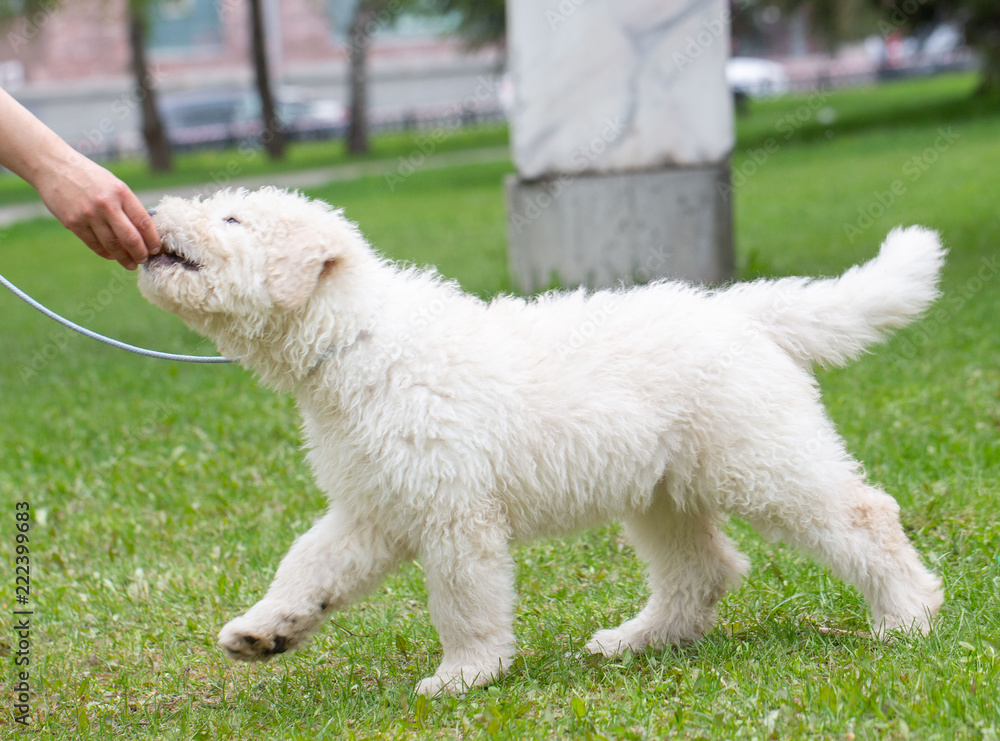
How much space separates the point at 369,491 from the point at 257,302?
63 centimetres

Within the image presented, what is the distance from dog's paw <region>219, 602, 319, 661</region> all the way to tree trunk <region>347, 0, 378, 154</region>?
26.9 m

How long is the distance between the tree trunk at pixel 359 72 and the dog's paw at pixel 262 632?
26851 millimetres

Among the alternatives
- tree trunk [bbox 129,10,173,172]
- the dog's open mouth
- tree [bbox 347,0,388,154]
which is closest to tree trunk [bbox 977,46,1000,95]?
tree [bbox 347,0,388,154]

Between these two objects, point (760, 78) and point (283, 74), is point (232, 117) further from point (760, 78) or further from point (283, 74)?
point (760, 78)

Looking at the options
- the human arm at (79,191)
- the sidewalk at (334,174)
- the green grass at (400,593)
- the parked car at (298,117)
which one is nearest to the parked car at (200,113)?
the parked car at (298,117)

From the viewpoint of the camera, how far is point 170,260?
3.27 metres

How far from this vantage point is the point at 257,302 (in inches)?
128

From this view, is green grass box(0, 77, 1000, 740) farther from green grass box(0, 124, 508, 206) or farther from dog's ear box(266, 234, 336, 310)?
green grass box(0, 124, 508, 206)

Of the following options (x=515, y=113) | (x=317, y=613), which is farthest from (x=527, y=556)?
(x=515, y=113)

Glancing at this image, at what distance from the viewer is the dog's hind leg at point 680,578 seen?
12.4 feet

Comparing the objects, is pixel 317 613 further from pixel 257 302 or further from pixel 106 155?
pixel 106 155

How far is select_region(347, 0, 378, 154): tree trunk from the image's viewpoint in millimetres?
29250

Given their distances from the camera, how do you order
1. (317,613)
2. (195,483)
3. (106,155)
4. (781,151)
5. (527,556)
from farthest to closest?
(106,155)
(781,151)
(195,483)
(527,556)
(317,613)

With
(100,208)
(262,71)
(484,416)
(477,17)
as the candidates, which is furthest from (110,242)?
(262,71)
